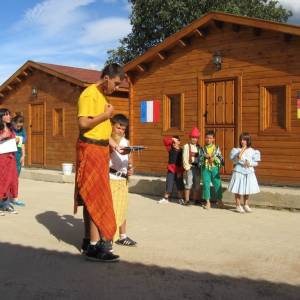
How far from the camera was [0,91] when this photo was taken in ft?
71.1

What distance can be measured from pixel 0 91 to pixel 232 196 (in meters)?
14.2

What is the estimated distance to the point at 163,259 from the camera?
5664mm

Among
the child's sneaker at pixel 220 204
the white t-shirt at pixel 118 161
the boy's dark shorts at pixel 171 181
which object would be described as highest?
the white t-shirt at pixel 118 161

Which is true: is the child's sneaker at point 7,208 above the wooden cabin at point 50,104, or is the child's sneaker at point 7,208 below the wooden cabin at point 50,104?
below

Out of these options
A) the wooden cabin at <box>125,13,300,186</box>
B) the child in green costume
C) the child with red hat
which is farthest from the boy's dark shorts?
the wooden cabin at <box>125,13,300,186</box>

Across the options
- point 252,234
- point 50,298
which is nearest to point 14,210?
point 252,234

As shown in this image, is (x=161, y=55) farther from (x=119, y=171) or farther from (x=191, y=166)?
(x=119, y=171)

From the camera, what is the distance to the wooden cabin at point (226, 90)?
448 inches

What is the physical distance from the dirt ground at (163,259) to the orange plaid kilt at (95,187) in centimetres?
43

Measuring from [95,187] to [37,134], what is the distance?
14883 mm

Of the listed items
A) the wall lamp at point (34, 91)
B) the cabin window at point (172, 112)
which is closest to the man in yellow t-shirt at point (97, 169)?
the cabin window at point (172, 112)

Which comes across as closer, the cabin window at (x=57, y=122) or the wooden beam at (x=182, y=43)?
the wooden beam at (x=182, y=43)

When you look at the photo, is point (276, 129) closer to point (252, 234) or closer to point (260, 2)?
point (252, 234)

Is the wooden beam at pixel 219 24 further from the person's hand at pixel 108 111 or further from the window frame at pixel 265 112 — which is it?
the person's hand at pixel 108 111
